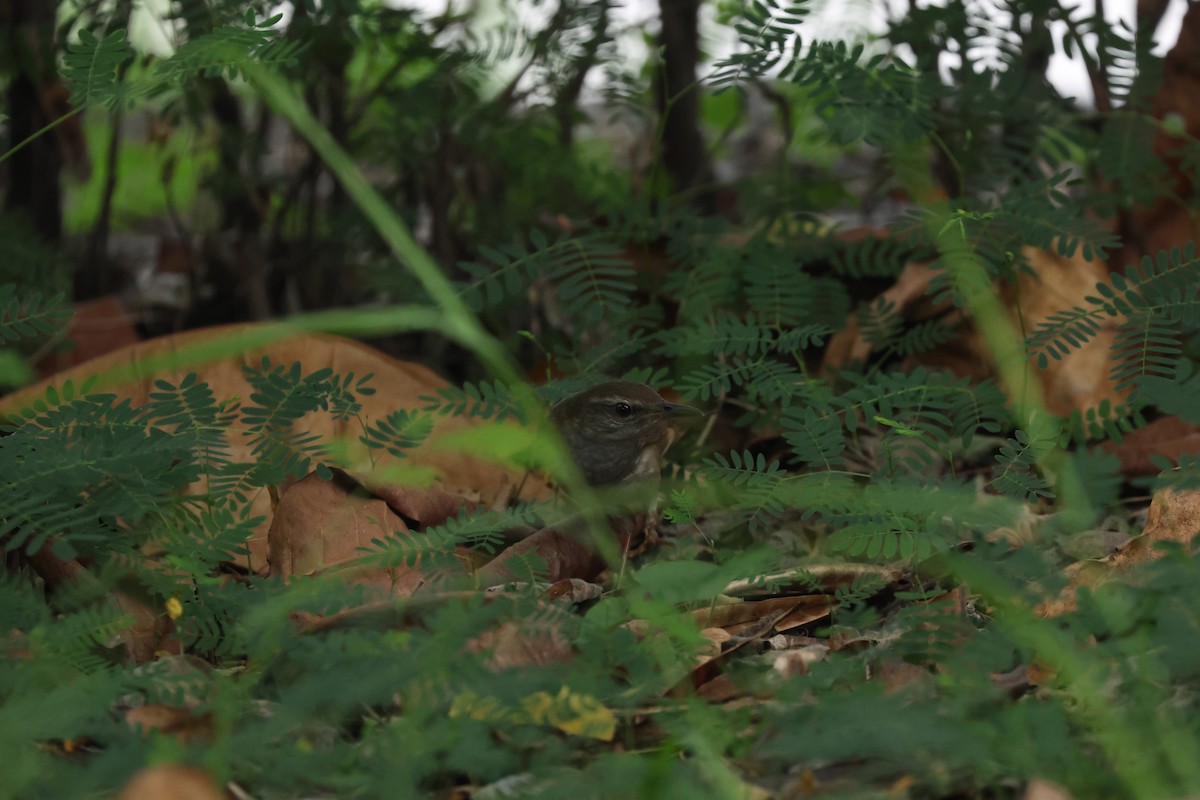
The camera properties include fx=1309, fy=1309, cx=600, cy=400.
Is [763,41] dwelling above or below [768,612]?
above

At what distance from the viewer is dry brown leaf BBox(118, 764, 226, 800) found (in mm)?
2035

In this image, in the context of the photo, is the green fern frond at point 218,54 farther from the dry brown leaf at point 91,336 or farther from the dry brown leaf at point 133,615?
the dry brown leaf at point 91,336

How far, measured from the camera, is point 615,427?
405 centimetres

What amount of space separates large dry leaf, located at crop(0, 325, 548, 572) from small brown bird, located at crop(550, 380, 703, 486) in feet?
0.78

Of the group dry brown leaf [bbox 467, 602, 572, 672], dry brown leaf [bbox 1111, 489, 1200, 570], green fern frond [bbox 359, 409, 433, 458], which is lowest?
dry brown leaf [bbox 1111, 489, 1200, 570]

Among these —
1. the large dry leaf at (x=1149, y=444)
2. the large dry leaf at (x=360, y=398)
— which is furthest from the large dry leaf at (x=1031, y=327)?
the large dry leaf at (x=360, y=398)

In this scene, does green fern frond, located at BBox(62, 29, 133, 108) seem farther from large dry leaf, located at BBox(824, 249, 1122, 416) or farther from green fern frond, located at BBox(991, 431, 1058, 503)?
green fern frond, located at BBox(991, 431, 1058, 503)

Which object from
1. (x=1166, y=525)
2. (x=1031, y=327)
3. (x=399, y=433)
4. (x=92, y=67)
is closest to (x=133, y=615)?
(x=399, y=433)

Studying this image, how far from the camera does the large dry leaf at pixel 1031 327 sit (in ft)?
14.3

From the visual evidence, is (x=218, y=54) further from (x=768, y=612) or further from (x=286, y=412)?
(x=768, y=612)

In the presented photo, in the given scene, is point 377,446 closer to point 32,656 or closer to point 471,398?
point 471,398

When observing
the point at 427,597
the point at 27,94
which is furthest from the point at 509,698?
the point at 27,94

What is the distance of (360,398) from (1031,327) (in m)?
2.26

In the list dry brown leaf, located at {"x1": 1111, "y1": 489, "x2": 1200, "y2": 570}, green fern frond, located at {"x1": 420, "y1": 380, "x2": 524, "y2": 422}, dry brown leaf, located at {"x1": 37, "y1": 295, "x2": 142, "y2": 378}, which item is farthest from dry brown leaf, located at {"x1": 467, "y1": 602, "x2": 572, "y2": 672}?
dry brown leaf, located at {"x1": 37, "y1": 295, "x2": 142, "y2": 378}
